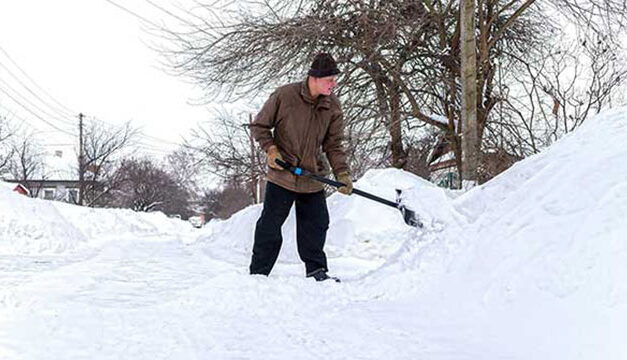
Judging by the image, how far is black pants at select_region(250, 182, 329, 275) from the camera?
3.51 meters

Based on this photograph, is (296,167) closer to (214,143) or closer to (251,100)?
(251,100)

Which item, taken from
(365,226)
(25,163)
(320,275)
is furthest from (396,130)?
(25,163)

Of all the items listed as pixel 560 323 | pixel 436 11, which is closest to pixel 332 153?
pixel 560 323

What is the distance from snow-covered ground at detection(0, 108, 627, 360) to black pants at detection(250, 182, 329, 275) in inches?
13.6

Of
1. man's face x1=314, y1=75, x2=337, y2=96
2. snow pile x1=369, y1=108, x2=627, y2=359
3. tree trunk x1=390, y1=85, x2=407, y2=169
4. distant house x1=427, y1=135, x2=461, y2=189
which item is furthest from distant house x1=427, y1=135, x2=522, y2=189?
man's face x1=314, y1=75, x2=337, y2=96

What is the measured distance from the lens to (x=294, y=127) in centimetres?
354

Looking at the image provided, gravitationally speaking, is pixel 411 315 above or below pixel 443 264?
below

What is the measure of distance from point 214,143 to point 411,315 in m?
13.4

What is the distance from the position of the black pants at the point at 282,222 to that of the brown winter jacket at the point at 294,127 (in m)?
0.09

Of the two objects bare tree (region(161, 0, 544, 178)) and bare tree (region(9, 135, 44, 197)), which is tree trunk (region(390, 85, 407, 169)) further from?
bare tree (region(9, 135, 44, 197))

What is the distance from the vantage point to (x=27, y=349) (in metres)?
1.83

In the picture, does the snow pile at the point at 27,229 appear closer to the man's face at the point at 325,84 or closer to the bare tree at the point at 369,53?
the bare tree at the point at 369,53

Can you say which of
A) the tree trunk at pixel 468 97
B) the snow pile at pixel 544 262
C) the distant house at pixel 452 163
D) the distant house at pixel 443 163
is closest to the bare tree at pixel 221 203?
the distant house at pixel 443 163

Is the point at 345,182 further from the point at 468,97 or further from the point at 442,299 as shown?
the point at 468,97
